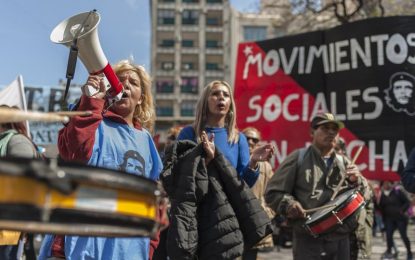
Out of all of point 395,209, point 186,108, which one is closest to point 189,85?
point 186,108

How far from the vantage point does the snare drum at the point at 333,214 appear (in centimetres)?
409

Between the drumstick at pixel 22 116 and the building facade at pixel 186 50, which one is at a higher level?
the building facade at pixel 186 50

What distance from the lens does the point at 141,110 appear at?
3121mm

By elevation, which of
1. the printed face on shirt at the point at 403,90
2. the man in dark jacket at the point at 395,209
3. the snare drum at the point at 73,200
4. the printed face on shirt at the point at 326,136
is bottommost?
the man in dark jacket at the point at 395,209

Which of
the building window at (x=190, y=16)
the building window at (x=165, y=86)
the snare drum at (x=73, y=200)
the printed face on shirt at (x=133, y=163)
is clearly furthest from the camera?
the building window at (x=190, y=16)

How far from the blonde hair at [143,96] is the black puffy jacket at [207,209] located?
344 mm

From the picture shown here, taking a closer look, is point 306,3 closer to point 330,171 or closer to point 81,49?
point 330,171

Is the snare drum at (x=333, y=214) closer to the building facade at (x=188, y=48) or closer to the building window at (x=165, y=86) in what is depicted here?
the building facade at (x=188, y=48)

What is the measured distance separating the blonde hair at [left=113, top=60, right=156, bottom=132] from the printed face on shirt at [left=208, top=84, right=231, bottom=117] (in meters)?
0.68

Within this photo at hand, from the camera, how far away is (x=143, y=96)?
125 inches

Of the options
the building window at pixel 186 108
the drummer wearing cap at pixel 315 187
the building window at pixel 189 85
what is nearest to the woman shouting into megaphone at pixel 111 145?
the drummer wearing cap at pixel 315 187

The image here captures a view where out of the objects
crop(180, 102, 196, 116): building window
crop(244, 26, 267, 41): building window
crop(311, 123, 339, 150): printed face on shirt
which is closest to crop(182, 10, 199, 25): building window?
crop(244, 26, 267, 41): building window

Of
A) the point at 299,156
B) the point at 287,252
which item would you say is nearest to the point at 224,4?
the point at 287,252

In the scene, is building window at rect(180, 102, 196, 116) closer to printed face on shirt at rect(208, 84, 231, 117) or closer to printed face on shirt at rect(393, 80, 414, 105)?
printed face on shirt at rect(393, 80, 414, 105)
